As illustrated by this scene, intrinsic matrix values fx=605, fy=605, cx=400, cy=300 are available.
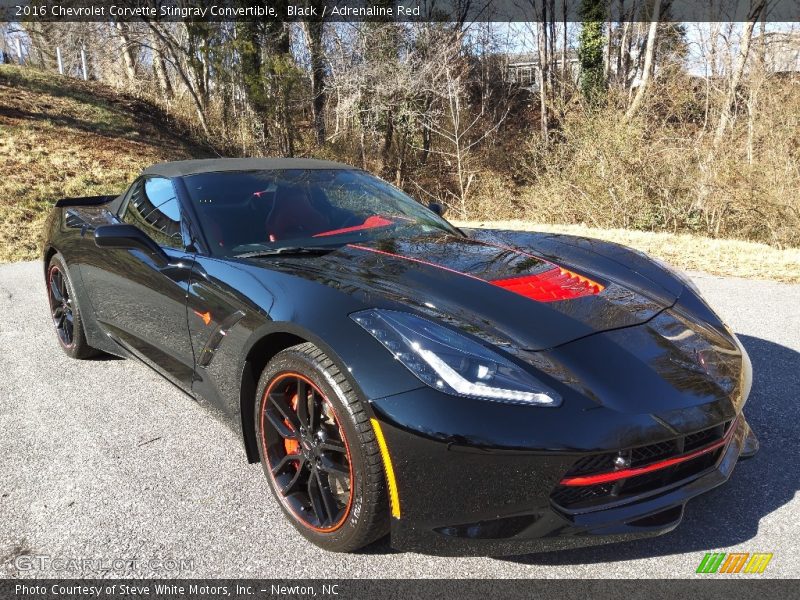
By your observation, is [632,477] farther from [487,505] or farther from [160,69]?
[160,69]

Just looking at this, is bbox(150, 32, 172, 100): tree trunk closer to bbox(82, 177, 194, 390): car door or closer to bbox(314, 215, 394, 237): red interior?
bbox(82, 177, 194, 390): car door

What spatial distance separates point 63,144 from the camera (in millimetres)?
15305

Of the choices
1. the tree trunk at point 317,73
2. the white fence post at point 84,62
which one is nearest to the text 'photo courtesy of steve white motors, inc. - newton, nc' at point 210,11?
the tree trunk at point 317,73

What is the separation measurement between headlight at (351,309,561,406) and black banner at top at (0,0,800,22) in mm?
17486

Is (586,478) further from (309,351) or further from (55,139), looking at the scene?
(55,139)

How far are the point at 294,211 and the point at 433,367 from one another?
1505mm

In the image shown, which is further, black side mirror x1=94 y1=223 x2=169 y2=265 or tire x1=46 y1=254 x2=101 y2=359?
A: tire x1=46 y1=254 x2=101 y2=359

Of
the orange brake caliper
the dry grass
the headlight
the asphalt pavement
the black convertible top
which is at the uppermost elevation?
the black convertible top

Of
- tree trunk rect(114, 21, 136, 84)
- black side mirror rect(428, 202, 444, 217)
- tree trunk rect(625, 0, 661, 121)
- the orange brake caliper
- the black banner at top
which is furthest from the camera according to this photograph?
tree trunk rect(114, 21, 136, 84)

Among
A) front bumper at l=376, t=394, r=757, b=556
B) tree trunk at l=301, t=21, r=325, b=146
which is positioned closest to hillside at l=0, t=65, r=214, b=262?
tree trunk at l=301, t=21, r=325, b=146

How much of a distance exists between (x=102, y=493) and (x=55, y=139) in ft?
51.8

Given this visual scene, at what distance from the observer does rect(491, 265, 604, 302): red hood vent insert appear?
2.28 metres

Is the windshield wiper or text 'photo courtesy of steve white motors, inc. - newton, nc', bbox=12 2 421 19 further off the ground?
text 'photo courtesy of steve white motors, inc. - newton, nc', bbox=12 2 421 19

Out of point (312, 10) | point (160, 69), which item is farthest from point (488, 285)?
point (160, 69)
